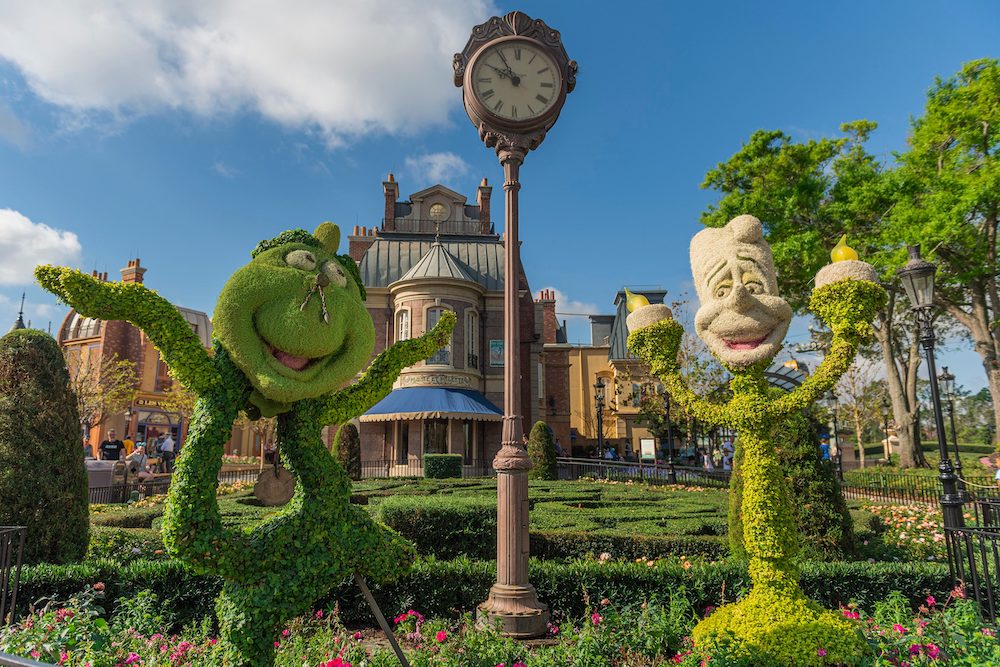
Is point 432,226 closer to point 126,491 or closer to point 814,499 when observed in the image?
point 126,491

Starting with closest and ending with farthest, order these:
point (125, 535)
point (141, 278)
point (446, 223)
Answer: point (125, 535), point (446, 223), point (141, 278)

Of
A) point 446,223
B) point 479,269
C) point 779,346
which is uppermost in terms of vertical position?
point 446,223

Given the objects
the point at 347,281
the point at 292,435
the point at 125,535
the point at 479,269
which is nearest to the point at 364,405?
the point at 292,435

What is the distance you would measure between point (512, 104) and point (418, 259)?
22751 mm

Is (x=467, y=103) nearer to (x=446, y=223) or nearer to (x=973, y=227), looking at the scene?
(x=973, y=227)

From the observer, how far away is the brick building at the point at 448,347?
23906 mm

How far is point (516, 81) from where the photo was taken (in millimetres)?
6430

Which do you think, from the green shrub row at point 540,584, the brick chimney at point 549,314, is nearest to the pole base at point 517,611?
the green shrub row at point 540,584

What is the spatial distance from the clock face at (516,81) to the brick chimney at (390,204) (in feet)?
88.3

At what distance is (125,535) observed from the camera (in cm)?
813

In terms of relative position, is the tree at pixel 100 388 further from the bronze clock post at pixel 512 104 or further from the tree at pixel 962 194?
the tree at pixel 962 194

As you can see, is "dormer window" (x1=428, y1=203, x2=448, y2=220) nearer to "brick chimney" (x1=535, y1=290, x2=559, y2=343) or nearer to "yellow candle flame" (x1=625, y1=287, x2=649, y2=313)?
"brick chimney" (x1=535, y1=290, x2=559, y2=343)

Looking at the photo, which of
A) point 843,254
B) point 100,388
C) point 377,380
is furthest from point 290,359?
point 100,388

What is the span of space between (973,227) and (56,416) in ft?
73.3
